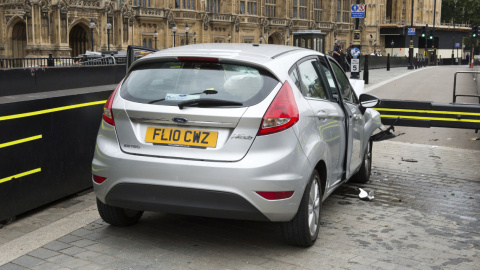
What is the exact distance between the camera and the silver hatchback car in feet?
14.9

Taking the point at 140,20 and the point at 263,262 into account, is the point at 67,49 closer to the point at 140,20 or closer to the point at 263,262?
the point at 140,20

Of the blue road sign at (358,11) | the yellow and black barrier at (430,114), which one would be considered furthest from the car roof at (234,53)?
the blue road sign at (358,11)

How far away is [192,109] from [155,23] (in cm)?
4544

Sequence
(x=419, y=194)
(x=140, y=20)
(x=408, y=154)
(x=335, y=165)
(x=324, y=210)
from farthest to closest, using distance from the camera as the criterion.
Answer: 1. (x=140, y=20)
2. (x=408, y=154)
3. (x=419, y=194)
4. (x=324, y=210)
5. (x=335, y=165)

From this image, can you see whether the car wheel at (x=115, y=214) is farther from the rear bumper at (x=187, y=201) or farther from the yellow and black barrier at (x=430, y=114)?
the yellow and black barrier at (x=430, y=114)

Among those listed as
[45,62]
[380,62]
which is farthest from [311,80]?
[380,62]

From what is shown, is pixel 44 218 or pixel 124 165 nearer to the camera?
pixel 124 165

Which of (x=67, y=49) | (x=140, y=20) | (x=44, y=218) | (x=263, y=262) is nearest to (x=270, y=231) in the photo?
(x=263, y=262)

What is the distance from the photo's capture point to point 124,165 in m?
4.77

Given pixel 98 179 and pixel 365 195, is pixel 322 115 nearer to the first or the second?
pixel 365 195

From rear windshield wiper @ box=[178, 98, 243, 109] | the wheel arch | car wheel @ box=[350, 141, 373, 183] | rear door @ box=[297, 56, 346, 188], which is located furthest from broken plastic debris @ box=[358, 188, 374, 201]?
rear windshield wiper @ box=[178, 98, 243, 109]

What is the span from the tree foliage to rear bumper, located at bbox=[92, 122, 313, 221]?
118 meters

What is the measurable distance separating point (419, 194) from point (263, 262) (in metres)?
3.22

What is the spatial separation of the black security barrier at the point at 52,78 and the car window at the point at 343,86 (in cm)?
821
